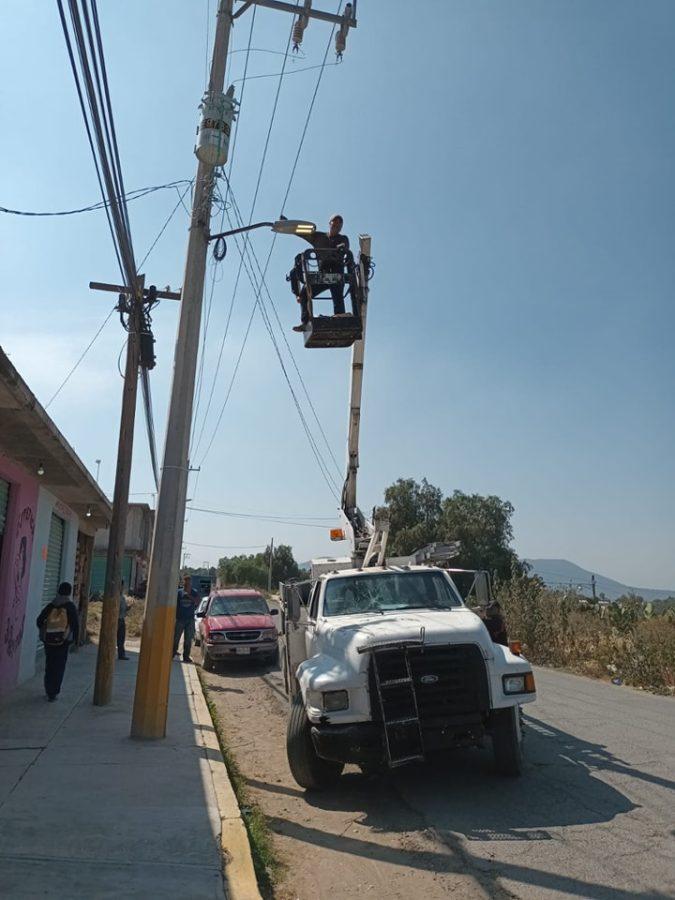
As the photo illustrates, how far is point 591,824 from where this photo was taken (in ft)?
18.1

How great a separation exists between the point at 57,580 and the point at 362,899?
12906 millimetres

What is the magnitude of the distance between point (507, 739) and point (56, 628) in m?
6.63

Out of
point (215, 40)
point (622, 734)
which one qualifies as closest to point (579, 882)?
point (622, 734)

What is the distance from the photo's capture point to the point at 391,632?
21.4 ft

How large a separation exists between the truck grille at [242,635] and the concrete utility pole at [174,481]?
8.07 m

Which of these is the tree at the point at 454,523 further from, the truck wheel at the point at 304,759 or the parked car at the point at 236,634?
the truck wheel at the point at 304,759

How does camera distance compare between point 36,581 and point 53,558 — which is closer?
point 36,581

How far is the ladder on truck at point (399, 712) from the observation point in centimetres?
608

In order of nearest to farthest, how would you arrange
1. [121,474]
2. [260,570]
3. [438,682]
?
[438,682] → [121,474] → [260,570]

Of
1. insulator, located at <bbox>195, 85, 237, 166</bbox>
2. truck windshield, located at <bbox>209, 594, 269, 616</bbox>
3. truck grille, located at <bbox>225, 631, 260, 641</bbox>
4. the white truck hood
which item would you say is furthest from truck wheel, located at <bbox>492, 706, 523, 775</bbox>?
truck windshield, located at <bbox>209, 594, 269, 616</bbox>

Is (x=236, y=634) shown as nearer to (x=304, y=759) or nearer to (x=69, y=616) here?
(x=69, y=616)

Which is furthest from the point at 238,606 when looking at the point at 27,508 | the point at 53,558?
the point at 27,508

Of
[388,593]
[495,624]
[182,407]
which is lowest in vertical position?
[495,624]

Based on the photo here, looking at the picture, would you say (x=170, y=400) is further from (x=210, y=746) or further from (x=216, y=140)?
(x=210, y=746)
